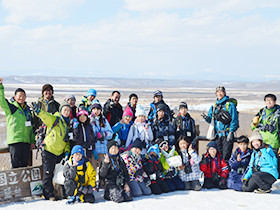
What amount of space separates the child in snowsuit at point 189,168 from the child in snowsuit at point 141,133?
0.64m

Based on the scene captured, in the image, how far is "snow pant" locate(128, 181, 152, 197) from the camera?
592 centimetres

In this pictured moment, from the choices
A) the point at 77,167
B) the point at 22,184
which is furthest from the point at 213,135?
the point at 22,184

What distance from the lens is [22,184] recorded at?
5742mm

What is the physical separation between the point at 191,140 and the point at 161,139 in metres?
0.79

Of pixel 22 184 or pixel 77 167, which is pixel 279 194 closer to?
pixel 77 167

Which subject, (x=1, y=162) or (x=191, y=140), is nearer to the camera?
(x=191, y=140)

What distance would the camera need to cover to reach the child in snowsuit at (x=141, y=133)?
649 centimetres

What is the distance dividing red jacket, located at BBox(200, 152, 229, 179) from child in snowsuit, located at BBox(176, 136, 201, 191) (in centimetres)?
17

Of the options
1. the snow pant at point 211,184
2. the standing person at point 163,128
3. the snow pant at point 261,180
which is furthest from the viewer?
the standing person at point 163,128

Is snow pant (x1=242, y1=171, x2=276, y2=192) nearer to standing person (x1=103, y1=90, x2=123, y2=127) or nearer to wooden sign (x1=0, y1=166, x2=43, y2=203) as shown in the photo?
standing person (x1=103, y1=90, x2=123, y2=127)

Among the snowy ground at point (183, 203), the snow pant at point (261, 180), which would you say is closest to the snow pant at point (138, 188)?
the snowy ground at point (183, 203)

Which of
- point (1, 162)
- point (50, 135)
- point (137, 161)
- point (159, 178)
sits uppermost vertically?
point (50, 135)

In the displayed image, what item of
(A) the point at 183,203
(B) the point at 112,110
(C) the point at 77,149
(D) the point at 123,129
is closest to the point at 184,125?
(D) the point at 123,129

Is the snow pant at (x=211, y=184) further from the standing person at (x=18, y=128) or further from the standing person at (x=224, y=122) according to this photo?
the standing person at (x=18, y=128)
